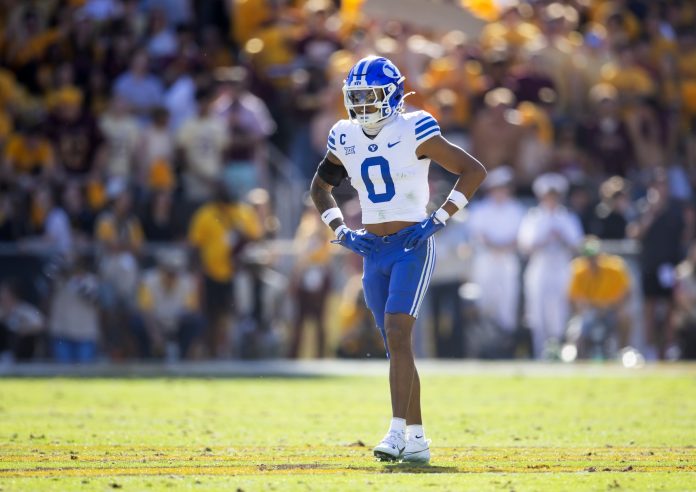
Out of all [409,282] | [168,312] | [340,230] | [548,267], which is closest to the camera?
[409,282]

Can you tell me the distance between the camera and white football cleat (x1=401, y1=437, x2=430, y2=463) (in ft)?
28.3

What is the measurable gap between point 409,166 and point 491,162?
10096 millimetres

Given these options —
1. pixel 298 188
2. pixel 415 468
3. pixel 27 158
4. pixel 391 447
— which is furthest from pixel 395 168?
pixel 27 158

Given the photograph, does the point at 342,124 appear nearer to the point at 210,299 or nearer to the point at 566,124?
the point at 210,299

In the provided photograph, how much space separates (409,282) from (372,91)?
1146 millimetres

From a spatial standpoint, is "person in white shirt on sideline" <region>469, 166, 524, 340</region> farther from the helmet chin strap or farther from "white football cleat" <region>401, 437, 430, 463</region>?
"white football cleat" <region>401, 437, 430, 463</region>

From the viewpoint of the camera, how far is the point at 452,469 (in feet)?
27.0

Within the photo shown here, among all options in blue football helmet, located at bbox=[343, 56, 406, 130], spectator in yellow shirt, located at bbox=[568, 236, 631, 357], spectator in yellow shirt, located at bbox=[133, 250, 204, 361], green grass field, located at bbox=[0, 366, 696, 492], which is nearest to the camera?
green grass field, located at bbox=[0, 366, 696, 492]

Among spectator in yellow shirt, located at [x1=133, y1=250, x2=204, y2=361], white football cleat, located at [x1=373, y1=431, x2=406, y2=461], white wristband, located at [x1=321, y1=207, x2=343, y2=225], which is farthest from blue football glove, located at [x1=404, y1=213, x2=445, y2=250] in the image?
spectator in yellow shirt, located at [x1=133, y1=250, x2=204, y2=361]

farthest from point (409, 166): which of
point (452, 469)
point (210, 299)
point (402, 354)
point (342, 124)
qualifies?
point (210, 299)

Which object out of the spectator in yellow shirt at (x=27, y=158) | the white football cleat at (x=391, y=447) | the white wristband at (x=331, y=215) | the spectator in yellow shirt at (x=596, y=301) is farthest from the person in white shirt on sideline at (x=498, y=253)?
the white football cleat at (x=391, y=447)

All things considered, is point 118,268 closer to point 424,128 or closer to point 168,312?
point 168,312

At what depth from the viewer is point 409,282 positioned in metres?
8.78

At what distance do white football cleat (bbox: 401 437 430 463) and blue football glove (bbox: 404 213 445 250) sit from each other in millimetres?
1128
